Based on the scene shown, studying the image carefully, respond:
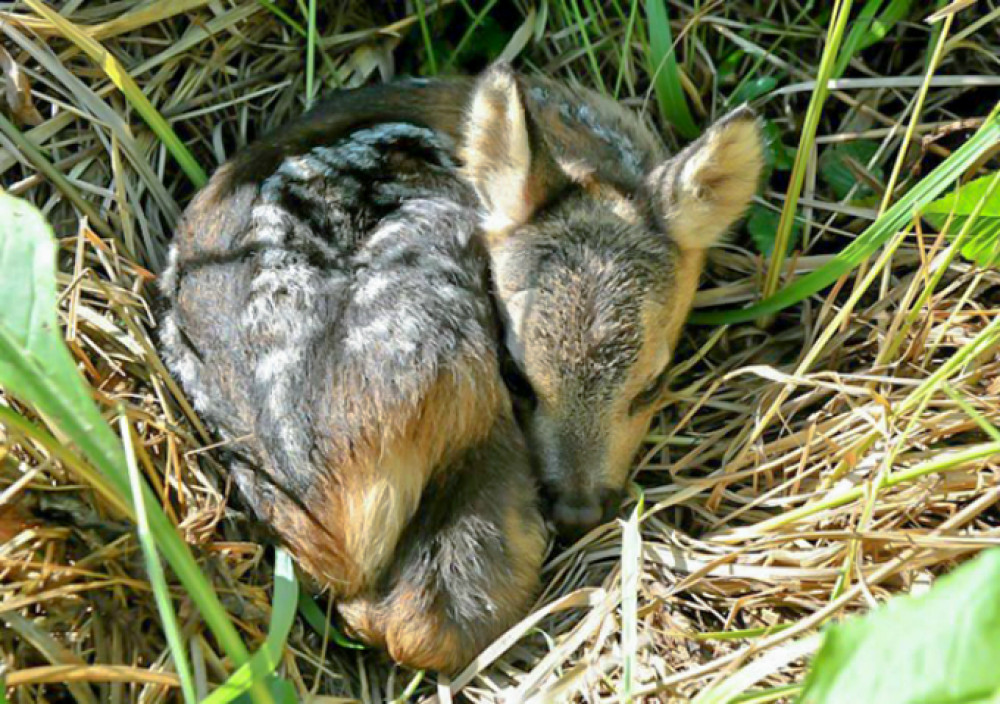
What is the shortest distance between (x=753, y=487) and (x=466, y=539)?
38.4 inches

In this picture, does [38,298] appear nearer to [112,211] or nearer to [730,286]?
[112,211]

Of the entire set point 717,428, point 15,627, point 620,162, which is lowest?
point 717,428

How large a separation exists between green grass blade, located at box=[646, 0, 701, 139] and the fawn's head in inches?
23.0

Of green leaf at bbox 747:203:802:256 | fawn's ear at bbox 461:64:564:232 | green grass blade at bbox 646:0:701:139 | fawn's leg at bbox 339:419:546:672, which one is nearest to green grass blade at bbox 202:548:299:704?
fawn's leg at bbox 339:419:546:672

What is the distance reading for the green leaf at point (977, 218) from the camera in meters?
3.31

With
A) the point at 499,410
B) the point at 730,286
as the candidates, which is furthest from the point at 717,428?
the point at 499,410

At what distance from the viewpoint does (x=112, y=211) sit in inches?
152

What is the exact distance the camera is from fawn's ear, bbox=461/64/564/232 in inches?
138

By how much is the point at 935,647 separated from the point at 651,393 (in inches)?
82.9

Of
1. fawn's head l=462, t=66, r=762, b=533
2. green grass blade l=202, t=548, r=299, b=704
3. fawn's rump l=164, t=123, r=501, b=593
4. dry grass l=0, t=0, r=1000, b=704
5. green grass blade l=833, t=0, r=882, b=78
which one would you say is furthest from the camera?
green grass blade l=833, t=0, r=882, b=78

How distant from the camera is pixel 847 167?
4.04m

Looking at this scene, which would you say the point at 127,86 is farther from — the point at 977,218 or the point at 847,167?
the point at 977,218

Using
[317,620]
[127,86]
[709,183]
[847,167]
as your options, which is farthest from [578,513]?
[127,86]

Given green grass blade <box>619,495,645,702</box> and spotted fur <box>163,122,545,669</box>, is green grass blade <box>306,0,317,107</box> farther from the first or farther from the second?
green grass blade <box>619,495,645,702</box>
